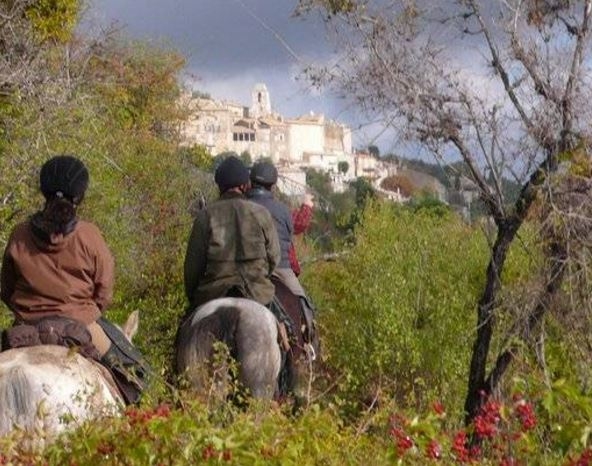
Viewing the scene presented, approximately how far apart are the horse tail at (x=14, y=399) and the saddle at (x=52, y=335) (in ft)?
1.61

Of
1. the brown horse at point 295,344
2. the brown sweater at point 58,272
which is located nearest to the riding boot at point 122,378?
the brown sweater at point 58,272

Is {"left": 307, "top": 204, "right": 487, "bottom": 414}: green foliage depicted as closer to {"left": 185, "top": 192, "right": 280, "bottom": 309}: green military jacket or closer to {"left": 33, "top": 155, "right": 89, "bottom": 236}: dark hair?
{"left": 185, "top": 192, "right": 280, "bottom": 309}: green military jacket

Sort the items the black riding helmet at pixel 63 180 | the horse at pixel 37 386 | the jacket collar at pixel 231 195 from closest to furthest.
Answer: the horse at pixel 37 386 → the black riding helmet at pixel 63 180 → the jacket collar at pixel 231 195

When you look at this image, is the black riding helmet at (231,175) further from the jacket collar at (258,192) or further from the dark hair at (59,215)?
the dark hair at (59,215)

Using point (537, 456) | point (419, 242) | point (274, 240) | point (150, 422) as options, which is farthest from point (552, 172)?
point (419, 242)

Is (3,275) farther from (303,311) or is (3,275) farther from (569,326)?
(569,326)

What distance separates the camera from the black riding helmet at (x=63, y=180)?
8.70 m

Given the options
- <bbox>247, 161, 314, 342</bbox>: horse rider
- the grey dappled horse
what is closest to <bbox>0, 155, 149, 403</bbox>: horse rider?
the grey dappled horse

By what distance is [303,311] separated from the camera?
12828 millimetres

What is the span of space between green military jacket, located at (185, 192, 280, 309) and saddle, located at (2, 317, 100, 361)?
104 inches

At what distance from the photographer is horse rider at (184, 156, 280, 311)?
1119cm

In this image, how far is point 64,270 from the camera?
8867 millimetres

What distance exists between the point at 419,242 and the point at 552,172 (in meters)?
17.6

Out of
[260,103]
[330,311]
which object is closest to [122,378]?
[330,311]
